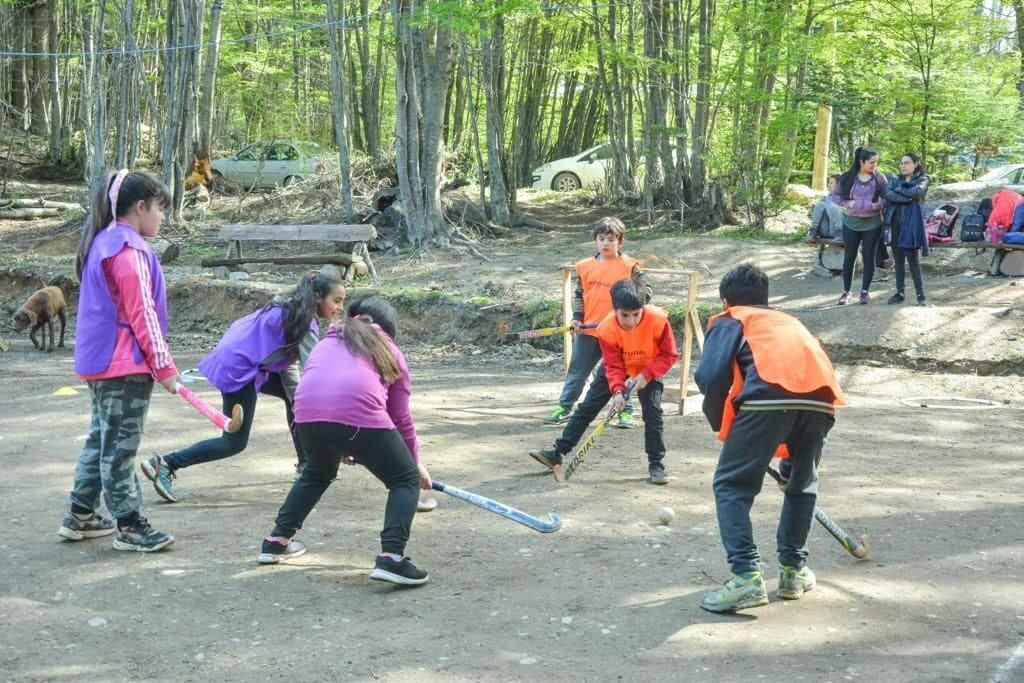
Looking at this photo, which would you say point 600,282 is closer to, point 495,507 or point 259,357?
point 259,357

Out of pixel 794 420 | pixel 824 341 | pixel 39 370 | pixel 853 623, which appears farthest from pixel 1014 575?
pixel 39 370

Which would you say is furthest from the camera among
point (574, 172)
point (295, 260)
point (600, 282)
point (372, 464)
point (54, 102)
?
point (54, 102)

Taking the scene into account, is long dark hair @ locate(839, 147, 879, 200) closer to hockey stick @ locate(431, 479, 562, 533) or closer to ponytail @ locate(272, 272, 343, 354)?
ponytail @ locate(272, 272, 343, 354)

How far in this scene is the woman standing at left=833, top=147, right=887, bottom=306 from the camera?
11.9 m

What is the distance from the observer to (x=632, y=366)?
23.2 feet

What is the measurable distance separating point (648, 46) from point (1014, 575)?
1573 centimetres

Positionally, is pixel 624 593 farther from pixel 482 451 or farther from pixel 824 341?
pixel 824 341

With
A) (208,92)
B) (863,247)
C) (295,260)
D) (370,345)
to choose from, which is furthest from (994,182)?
(370,345)

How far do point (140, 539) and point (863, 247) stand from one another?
29.8 feet

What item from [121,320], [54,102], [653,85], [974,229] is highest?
[653,85]

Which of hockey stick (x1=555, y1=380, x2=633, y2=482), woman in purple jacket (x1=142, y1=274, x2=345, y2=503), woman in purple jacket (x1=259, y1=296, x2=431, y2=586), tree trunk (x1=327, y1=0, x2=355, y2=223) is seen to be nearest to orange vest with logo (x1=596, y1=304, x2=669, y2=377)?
hockey stick (x1=555, y1=380, x2=633, y2=482)

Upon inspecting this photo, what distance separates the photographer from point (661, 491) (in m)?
7.03

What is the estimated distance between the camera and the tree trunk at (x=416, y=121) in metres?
17.3

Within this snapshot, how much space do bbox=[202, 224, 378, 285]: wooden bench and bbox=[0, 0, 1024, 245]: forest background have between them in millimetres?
1879
